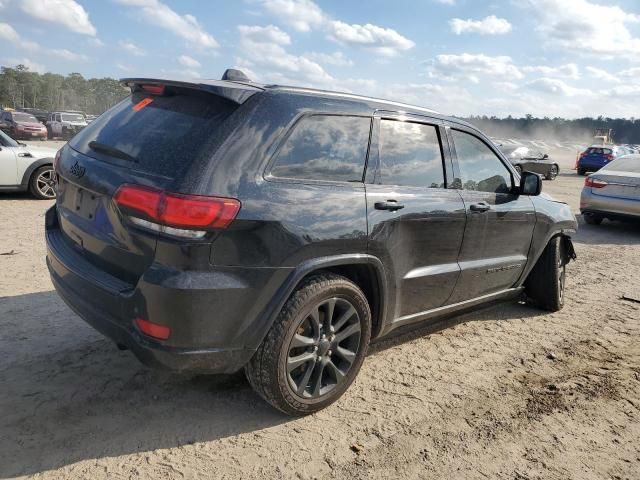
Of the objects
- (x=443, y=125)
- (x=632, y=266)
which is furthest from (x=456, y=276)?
(x=632, y=266)

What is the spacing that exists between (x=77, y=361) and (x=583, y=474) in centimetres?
307

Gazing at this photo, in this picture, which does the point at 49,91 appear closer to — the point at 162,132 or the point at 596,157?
the point at 596,157

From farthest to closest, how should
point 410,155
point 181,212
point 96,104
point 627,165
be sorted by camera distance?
point 96,104
point 627,165
point 410,155
point 181,212

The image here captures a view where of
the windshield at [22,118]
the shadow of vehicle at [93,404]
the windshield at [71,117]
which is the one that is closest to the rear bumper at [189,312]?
the shadow of vehicle at [93,404]

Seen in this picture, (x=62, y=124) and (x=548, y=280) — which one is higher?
(x=62, y=124)

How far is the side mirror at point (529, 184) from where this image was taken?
4355 mm

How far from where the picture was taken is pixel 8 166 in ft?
30.5

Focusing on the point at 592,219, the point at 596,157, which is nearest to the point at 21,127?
the point at 592,219

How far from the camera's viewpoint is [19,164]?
30.8ft

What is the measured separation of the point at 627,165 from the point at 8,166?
11484 millimetres

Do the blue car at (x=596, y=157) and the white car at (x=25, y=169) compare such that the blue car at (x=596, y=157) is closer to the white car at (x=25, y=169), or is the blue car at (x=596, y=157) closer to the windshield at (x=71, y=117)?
the white car at (x=25, y=169)

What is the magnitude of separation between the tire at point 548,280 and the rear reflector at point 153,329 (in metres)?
3.77

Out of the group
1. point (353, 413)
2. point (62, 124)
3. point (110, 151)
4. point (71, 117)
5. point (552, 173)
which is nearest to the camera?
point (110, 151)

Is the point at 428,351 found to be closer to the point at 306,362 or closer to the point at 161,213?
the point at 306,362
